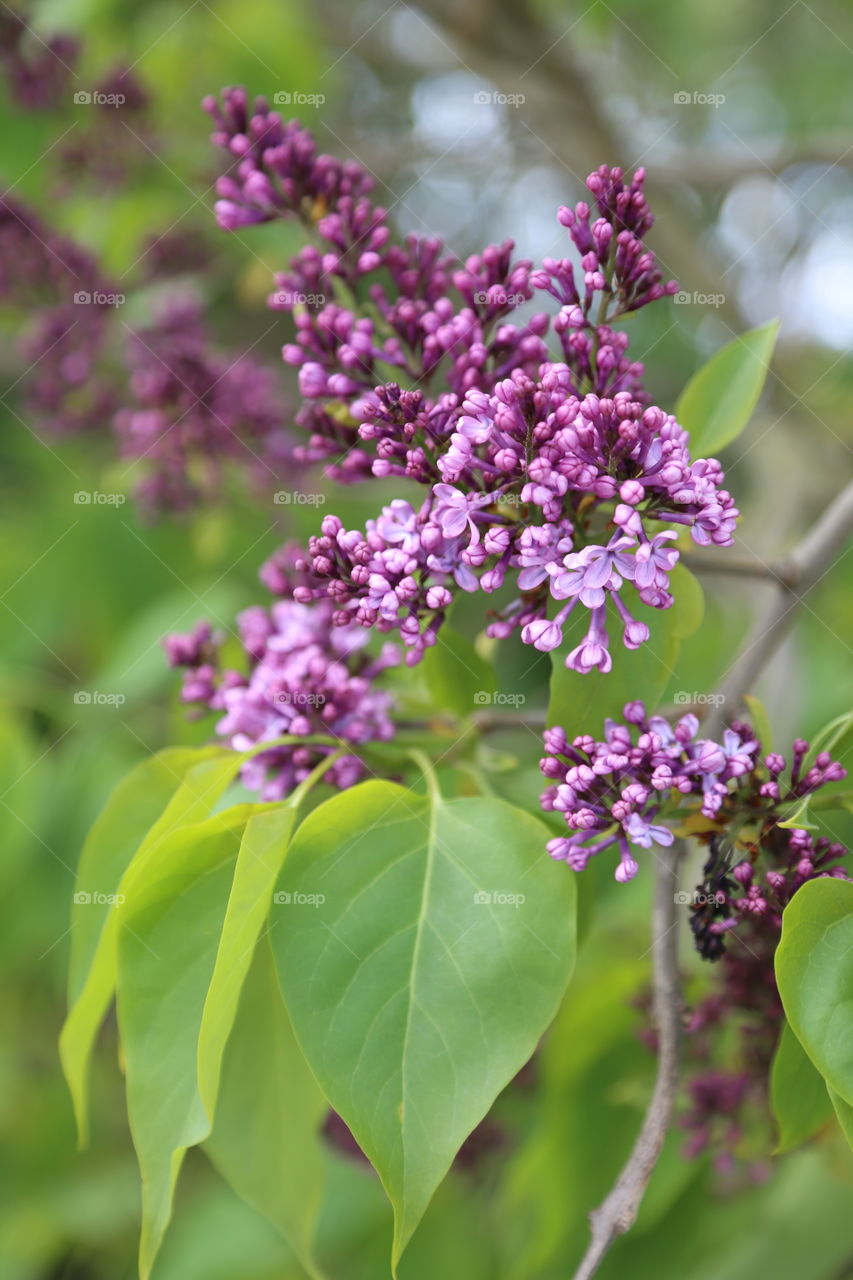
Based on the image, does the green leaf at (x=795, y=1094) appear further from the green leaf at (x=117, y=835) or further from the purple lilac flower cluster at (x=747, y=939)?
the green leaf at (x=117, y=835)

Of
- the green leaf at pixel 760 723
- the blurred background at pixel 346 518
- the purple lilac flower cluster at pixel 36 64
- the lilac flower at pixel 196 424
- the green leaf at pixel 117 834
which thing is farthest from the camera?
the purple lilac flower cluster at pixel 36 64

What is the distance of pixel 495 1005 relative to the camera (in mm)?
1039

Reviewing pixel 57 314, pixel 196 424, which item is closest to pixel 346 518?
pixel 196 424

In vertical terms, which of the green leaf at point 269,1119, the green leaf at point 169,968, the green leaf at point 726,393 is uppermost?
the green leaf at point 726,393

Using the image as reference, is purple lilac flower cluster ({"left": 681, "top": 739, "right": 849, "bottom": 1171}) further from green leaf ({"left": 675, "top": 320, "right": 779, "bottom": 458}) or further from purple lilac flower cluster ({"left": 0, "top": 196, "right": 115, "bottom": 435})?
purple lilac flower cluster ({"left": 0, "top": 196, "right": 115, "bottom": 435})

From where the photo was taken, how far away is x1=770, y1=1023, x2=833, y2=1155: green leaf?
1.10m

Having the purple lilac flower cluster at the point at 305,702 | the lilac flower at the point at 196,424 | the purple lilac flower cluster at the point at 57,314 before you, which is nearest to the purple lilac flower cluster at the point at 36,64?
the purple lilac flower cluster at the point at 57,314

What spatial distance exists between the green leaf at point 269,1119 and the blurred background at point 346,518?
434 millimetres

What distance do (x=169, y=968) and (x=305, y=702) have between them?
0.32 m

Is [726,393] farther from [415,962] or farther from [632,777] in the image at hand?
[415,962]

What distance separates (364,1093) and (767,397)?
108 inches

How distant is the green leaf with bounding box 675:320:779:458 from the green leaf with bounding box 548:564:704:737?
0.22 meters

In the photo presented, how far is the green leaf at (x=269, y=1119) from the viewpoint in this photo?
4.16 ft

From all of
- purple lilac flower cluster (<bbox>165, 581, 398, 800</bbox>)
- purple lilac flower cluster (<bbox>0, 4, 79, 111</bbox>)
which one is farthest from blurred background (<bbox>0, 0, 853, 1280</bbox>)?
purple lilac flower cluster (<bbox>165, 581, 398, 800</bbox>)
